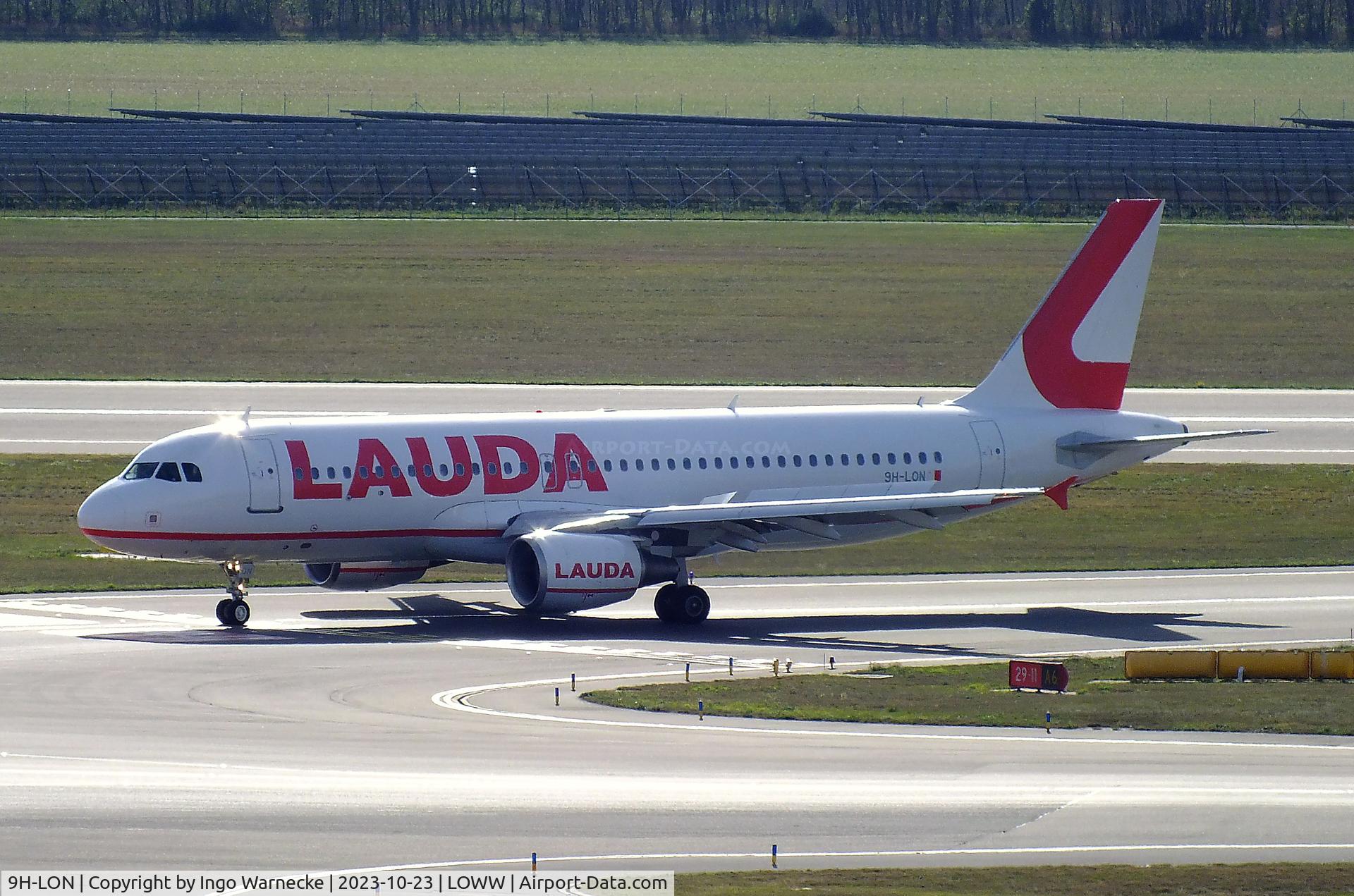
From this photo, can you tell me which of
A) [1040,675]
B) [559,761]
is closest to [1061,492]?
[1040,675]

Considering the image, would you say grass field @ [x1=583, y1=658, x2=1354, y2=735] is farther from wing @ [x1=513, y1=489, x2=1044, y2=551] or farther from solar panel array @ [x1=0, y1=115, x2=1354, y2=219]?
solar panel array @ [x1=0, y1=115, x2=1354, y2=219]

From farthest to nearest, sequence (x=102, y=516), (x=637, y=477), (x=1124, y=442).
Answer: (x=1124, y=442), (x=637, y=477), (x=102, y=516)

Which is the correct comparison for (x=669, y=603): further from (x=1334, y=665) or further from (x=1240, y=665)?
(x=1334, y=665)

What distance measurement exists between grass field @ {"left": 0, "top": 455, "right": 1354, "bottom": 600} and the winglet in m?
2.83

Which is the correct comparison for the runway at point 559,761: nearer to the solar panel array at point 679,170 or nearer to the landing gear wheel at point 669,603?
the landing gear wheel at point 669,603

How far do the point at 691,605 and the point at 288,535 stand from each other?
8.46 metres

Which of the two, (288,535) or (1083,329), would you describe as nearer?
(288,535)

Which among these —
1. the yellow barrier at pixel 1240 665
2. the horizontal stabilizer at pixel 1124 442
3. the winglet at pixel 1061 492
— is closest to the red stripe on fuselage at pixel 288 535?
the winglet at pixel 1061 492

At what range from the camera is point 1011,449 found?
49781 millimetres

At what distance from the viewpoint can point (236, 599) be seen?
1673 inches

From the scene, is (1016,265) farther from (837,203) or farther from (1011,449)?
(1011,449)

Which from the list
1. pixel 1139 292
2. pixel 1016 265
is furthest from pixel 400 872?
pixel 1016 265

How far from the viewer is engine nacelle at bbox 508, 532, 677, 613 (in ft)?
139

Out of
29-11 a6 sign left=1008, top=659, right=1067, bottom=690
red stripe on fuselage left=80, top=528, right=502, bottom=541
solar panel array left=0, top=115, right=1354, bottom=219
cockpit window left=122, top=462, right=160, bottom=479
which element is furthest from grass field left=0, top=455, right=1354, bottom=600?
solar panel array left=0, top=115, right=1354, bottom=219
